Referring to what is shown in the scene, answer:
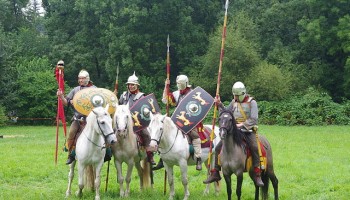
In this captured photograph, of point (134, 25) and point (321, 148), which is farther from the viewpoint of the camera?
point (134, 25)

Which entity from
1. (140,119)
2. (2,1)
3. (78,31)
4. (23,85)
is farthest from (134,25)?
(140,119)

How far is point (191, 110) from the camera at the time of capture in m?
10.6

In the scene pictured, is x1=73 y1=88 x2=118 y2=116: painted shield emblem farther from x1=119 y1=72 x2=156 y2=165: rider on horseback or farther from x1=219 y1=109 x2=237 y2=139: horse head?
x1=219 y1=109 x2=237 y2=139: horse head

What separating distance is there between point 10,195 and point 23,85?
29653 mm

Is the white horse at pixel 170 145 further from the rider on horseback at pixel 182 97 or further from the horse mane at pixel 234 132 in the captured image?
the horse mane at pixel 234 132

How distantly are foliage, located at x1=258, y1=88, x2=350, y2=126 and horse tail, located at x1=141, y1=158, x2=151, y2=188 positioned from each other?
2185 cm

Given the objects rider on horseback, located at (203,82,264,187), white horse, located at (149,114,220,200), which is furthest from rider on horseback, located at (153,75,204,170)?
rider on horseback, located at (203,82,264,187)

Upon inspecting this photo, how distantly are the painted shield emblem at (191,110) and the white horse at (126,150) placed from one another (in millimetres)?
1000

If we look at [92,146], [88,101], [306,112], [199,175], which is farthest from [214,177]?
[306,112]

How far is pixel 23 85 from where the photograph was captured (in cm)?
3909

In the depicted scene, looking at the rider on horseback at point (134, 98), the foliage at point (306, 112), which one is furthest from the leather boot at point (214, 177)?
the foliage at point (306, 112)

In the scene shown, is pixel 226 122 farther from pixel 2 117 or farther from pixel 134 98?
pixel 2 117

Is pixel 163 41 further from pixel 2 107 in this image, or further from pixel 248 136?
pixel 248 136

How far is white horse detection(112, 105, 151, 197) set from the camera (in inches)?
384
